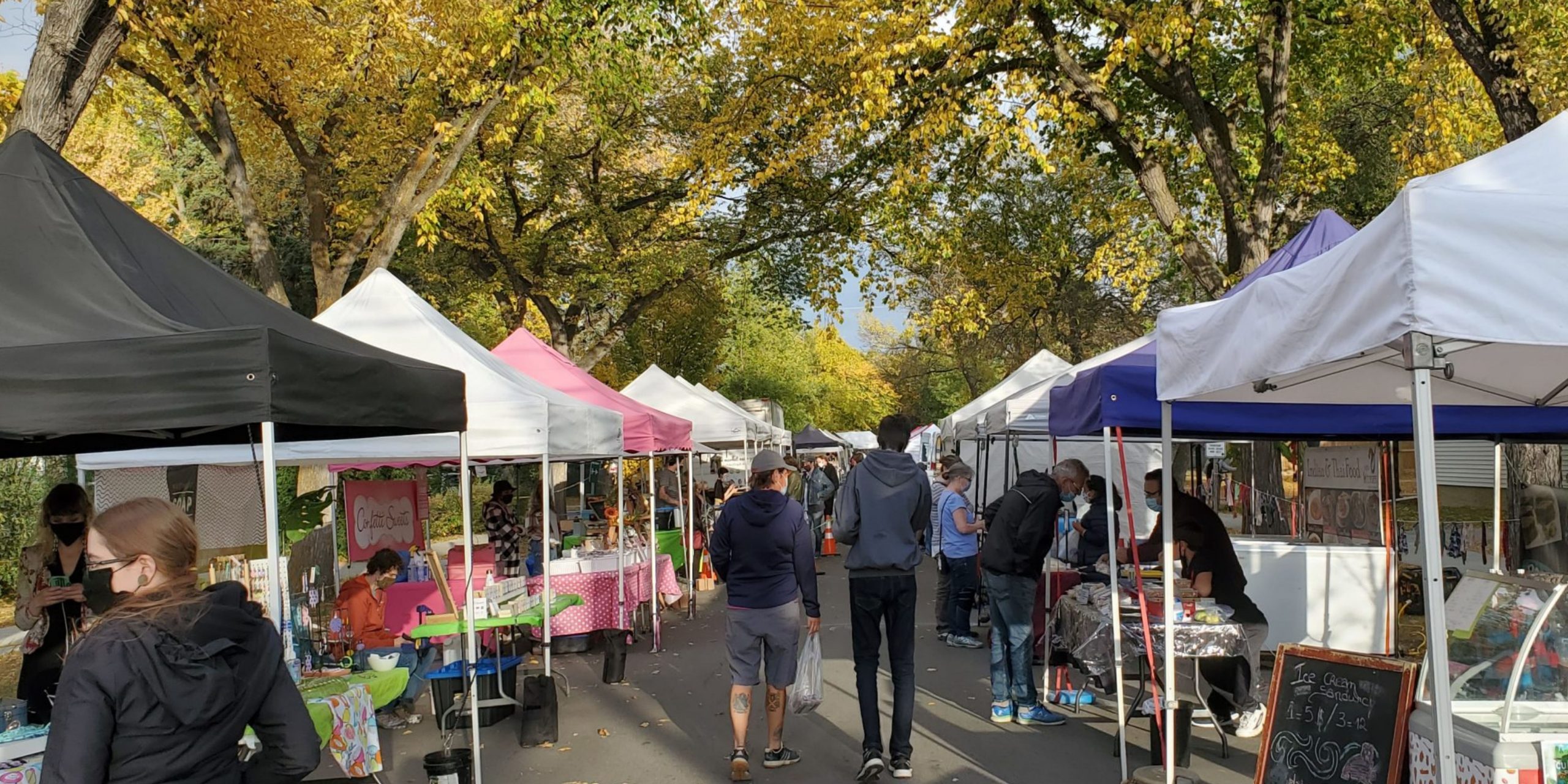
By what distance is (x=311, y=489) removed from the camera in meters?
15.1

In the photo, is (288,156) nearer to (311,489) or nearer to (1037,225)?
(311,489)

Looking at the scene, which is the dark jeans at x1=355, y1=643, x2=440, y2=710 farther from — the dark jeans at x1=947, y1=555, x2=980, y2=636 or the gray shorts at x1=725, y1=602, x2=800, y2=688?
the dark jeans at x1=947, y1=555, x2=980, y2=636

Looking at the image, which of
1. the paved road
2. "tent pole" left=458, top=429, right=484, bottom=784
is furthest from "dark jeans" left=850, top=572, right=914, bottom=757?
"tent pole" left=458, top=429, right=484, bottom=784

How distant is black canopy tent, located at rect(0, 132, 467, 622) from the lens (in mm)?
3871

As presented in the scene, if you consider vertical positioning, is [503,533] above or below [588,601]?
above

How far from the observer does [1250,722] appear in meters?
7.70

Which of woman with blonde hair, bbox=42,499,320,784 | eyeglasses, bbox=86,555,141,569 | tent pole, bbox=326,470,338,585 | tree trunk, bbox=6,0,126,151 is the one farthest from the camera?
tent pole, bbox=326,470,338,585

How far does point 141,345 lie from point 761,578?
3.63 m

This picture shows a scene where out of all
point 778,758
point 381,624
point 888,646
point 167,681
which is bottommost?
point 778,758

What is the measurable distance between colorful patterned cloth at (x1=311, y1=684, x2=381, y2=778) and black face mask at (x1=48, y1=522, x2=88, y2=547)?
68.1 inches

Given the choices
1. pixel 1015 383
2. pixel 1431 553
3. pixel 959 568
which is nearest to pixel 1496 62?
pixel 959 568

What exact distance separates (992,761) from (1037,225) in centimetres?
1961

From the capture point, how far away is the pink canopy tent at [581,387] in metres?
11.8

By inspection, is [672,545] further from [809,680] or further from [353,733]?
[353,733]
